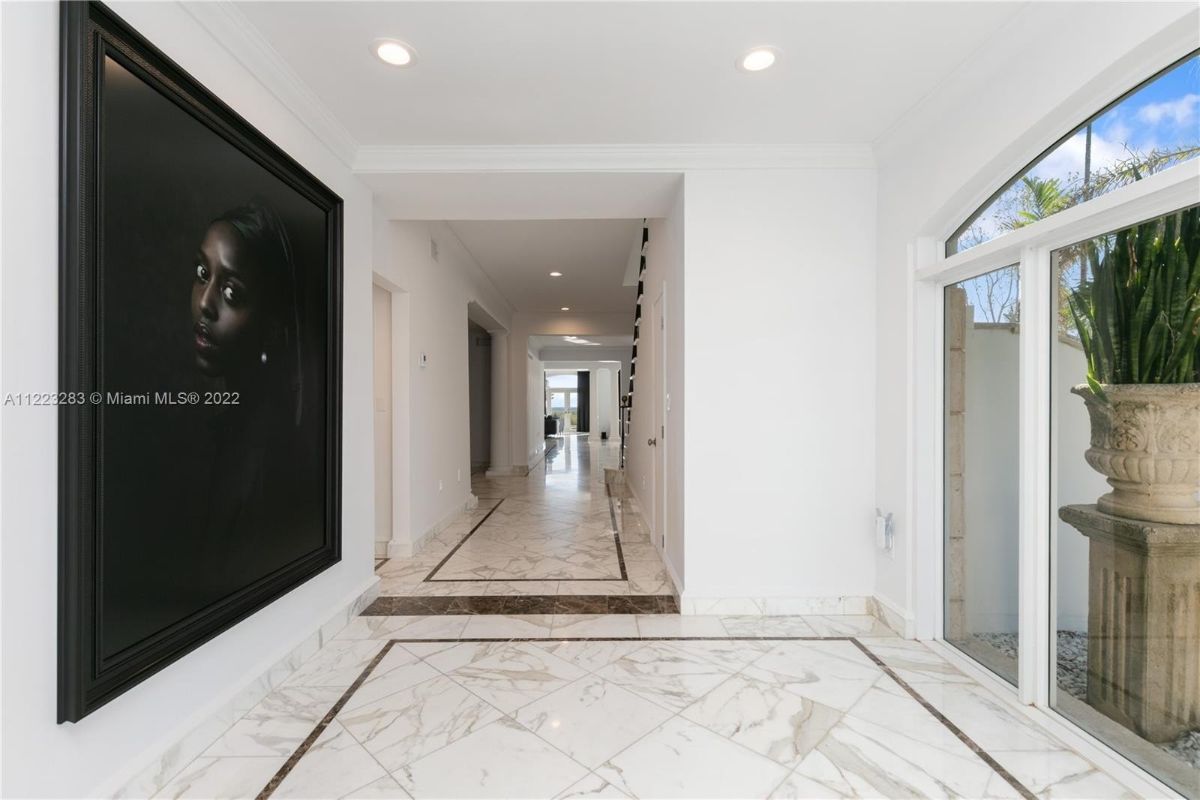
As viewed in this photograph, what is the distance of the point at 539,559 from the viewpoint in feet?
13.6

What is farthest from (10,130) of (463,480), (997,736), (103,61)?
(463,480)

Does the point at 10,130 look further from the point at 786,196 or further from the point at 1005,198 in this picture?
the point at 1005,198

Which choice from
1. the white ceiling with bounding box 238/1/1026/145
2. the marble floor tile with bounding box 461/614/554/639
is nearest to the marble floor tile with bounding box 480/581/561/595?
the marble floor tile with bounding box 461/614/554/639

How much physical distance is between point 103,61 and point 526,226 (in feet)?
11.2

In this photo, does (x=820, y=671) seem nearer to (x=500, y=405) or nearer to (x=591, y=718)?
(x=591, y=718)

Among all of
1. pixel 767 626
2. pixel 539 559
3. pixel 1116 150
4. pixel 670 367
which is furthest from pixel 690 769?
pixel 1116 150

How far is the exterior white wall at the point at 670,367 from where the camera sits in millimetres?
3168

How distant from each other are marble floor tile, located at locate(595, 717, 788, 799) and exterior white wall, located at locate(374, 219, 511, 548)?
2884 mm

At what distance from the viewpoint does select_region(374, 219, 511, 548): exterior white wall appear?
4105mm

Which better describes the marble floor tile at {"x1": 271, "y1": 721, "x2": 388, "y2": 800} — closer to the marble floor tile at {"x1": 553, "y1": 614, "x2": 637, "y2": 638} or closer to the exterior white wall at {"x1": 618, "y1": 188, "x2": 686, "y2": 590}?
the marble floor tile at {"x1": 553, "y1": 614, "x2": 637, "y2": 638}

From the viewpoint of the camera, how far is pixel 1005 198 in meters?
2.28

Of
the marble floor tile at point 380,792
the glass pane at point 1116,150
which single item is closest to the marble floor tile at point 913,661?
the glass pane at point 1116,150

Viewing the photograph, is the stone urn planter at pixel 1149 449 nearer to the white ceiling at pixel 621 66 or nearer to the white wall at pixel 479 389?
the white ceiling at pixel 621 66

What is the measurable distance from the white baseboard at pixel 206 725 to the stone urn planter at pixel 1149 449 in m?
3.38
